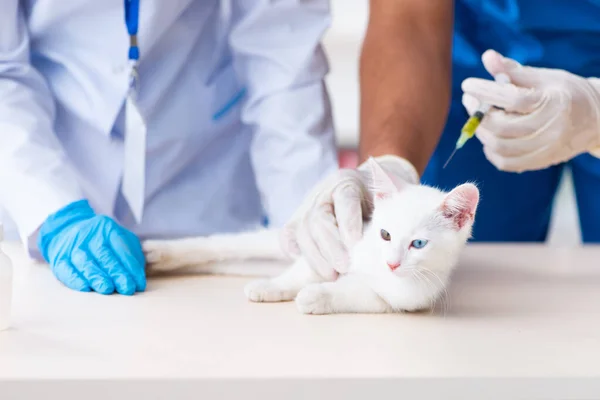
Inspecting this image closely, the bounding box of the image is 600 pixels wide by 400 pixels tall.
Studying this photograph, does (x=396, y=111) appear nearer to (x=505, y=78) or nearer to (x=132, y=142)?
(x=505, y=78)

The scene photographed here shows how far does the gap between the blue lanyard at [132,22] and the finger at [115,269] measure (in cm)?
59

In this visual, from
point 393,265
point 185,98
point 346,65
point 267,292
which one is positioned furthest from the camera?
point 346,65

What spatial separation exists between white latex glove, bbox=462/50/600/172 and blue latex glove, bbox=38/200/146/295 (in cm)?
67

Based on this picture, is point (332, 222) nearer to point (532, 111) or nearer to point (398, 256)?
point (398, 256)

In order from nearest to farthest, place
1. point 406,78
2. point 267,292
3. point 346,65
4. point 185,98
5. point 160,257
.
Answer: point 267,292, point 160,257, point 406,78, point 185,98, point 346,65

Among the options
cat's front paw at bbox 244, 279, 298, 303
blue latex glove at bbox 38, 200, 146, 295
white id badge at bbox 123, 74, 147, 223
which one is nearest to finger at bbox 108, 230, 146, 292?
blue latex glove at bbox 38, 200, 146, 295

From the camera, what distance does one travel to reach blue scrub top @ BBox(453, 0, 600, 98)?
5.90ft

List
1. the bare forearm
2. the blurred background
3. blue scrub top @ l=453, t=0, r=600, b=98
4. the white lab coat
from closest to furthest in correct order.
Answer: the bare forearm, the white lab coat, blue scrub top @ l=453, t=0, r=600, b=98, the blurred background

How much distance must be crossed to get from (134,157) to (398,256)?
2.69ft

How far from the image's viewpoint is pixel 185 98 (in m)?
1.75

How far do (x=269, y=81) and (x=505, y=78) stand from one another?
64cm

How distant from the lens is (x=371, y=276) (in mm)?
1054

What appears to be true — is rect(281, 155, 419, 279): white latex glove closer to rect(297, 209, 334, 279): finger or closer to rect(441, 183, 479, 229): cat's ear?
rect(297, 209, 334, 279): finger

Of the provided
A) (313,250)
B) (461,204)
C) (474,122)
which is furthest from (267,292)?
(474,122)
